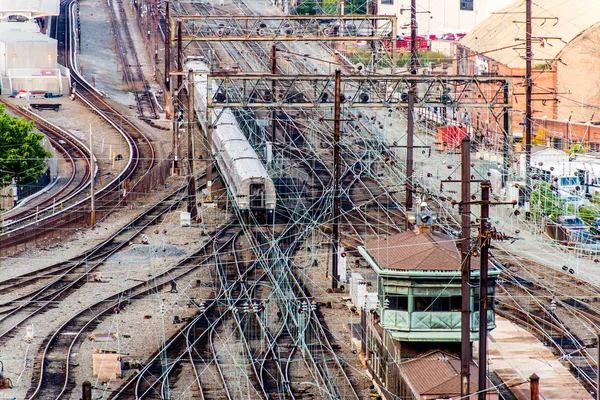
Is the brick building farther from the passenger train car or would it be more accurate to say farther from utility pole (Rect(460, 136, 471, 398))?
utility pole (Rect(460, 136, 471, 398))

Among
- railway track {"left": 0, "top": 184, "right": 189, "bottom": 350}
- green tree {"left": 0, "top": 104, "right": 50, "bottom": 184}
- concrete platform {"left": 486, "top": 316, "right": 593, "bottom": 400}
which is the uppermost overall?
green tree {"left": 0, "top": 104, "right": 50, "bottom": 184}

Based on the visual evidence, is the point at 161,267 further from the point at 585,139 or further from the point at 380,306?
the point at 585,139

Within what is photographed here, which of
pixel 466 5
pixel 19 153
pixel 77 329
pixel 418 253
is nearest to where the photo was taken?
pixel 418 253

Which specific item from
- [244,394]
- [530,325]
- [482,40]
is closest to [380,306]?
[244,394]

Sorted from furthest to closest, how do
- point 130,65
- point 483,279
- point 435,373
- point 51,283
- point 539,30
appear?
1. point 130,65
2. point 539,30
3. point 51,283
4. point 435,373
5. point 483,279

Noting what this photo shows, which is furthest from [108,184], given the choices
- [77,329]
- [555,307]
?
[555,307]

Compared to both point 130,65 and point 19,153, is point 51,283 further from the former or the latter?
point 130,65

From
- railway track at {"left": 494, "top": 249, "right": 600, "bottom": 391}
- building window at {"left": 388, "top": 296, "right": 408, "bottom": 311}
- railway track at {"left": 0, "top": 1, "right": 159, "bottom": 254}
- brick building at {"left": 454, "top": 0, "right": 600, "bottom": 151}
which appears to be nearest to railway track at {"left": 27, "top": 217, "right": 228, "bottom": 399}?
railway track at {"left": 0, "top": 1, "right": 159, "bottom": 254}
